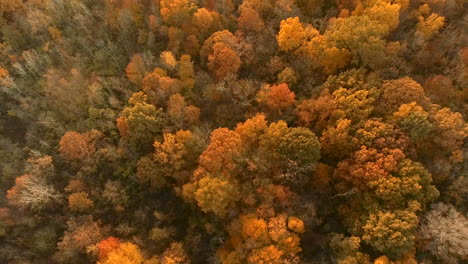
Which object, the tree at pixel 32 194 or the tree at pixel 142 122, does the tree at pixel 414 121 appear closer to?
the tree at pixel 142 122

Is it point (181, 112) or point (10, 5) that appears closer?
point (181, 112)

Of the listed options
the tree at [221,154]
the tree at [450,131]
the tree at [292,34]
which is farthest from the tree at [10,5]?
the tree at [450,131]

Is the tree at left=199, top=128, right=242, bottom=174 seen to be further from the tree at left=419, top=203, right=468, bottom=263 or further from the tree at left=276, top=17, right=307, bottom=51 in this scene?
the tree at left=419, top=203, right=468, bottom=263

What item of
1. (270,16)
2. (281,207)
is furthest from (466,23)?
(281,207)

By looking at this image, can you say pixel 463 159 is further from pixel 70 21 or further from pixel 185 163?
pixel 70 21

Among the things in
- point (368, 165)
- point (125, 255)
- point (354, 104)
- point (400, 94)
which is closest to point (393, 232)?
point (368, 165)

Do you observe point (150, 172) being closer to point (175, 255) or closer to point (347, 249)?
point (175, 255)

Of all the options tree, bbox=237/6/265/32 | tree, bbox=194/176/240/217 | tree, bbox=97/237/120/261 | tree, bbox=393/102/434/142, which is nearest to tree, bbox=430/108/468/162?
tree, bbox=393/102/434/142
